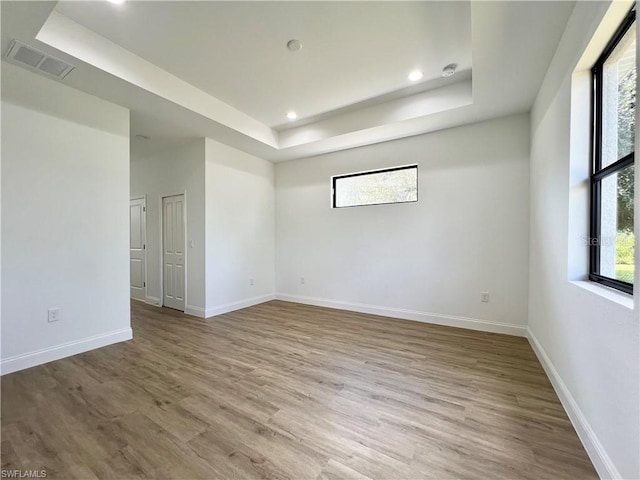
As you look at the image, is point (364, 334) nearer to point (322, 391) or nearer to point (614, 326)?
point (322, 391)

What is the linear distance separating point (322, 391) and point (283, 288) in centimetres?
336

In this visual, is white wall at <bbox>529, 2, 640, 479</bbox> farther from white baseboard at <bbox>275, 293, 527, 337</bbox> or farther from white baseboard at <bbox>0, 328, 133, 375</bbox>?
white baseboard at <bbox>0, 328, 133, 375</bbox>

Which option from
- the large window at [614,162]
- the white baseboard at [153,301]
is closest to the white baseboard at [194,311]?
the white baseboard at [153,301]

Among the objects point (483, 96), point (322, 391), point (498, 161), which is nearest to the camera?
point (322, 391)

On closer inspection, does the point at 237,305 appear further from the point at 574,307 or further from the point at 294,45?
the point at 574,307

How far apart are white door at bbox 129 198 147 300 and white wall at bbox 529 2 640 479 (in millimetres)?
6130

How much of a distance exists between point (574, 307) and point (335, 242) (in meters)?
3.34

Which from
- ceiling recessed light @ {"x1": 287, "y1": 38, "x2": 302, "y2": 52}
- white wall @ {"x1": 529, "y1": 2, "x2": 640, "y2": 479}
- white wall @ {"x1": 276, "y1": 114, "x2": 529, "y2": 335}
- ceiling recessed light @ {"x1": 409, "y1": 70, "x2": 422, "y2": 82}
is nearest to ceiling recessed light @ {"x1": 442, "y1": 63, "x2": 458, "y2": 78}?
ceiling recessed light @ {"x1": 409, "y1": 70, "x2": 422, "y2": 82}

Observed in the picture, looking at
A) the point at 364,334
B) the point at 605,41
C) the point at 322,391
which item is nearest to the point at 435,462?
the point at 322,391

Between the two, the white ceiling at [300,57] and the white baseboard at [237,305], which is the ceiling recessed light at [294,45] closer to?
the white ceiling at [300,57]

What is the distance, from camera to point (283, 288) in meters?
5.43

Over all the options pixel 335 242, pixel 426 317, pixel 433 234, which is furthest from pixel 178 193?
pixel 426 317

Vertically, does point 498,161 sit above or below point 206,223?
above

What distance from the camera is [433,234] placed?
3906mm
